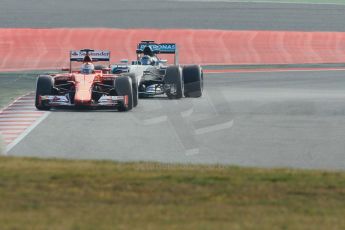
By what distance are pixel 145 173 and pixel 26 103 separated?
59.7 ft

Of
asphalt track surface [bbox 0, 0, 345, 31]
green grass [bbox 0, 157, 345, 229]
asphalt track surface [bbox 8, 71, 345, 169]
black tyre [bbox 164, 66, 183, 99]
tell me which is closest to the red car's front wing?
asphalt track surface [bbox 8, 71, 345, 169]

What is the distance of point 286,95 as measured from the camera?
117 ft

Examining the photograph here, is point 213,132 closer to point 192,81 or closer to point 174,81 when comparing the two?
point 174,81

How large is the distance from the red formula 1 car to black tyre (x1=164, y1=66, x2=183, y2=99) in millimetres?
2467

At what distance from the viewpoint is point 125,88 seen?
29797 millimetres

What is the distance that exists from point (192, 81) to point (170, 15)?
3037 cm

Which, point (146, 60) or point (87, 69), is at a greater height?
point (146, 60)

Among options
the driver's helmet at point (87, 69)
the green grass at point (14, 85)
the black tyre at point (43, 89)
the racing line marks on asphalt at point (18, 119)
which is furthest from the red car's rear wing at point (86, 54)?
the green grass at point (14, 85)

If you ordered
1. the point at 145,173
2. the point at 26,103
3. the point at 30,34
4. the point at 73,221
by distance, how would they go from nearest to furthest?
the point at 73,221
the point at 145,173
the point at 26,103
the point at 30,34

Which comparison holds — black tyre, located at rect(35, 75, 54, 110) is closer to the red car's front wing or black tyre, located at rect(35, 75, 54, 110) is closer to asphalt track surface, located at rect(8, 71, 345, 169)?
the red car's front wing

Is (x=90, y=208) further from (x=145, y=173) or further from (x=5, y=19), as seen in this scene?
(x=5, y=19)

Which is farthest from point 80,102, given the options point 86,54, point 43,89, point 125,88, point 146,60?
point 146,60

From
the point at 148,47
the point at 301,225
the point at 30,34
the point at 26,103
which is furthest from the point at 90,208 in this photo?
the point at 30,34

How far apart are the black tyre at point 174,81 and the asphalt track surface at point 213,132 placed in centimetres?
27
